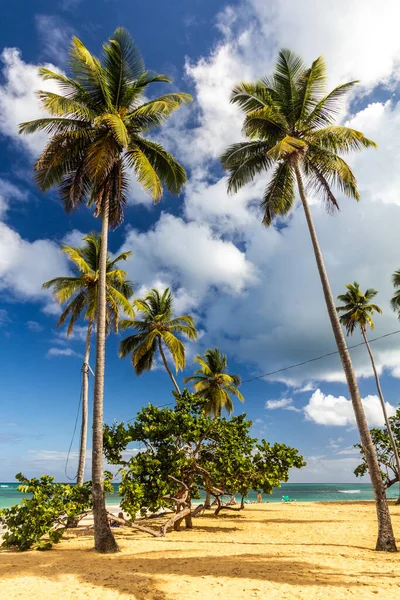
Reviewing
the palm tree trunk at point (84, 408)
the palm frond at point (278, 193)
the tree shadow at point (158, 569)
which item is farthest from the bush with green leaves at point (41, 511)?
the palm frond at point (278, 193)

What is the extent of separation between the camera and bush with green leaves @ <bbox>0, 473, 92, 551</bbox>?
10797 mm

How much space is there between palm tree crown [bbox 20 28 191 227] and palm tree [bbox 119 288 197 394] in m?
11.4

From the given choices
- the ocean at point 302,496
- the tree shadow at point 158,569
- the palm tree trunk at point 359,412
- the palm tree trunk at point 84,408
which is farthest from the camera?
the ocean at point 302,496

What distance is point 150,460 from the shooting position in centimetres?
1270

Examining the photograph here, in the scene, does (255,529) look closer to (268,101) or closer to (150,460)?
(150,460)

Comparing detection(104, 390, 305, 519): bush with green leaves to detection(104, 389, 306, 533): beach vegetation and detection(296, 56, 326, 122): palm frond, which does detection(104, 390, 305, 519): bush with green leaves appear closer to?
detection(104, 389, 306, 533): beach vegetation

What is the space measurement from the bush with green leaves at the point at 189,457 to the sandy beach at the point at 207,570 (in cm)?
182

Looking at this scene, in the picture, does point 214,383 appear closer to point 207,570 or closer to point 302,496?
point 207,570

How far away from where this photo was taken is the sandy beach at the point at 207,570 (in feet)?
21.0

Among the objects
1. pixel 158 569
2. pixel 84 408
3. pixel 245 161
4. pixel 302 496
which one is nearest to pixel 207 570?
pixel 158 569

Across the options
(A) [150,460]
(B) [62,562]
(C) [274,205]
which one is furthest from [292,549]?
(C) [274,205]

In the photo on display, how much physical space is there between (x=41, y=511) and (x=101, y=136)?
11.9 m

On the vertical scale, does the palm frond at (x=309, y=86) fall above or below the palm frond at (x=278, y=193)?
above

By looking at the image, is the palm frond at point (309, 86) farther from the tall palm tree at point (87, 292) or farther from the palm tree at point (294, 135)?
the tall palm tree at point (87, 292)
